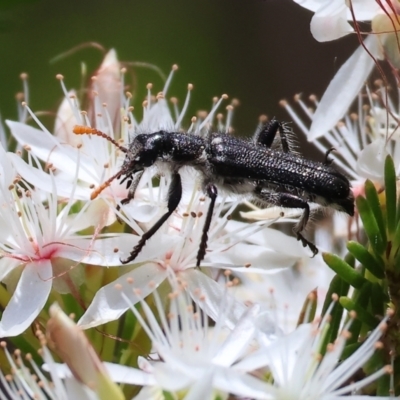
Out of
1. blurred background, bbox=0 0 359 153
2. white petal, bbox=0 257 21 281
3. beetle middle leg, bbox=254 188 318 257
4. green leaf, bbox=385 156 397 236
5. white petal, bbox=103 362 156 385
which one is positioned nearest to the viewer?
white petal, bbox=103 362 156 385

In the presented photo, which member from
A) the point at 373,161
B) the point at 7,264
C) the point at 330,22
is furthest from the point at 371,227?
the point at 7,264

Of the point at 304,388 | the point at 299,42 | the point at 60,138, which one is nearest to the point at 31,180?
the point at 60,138

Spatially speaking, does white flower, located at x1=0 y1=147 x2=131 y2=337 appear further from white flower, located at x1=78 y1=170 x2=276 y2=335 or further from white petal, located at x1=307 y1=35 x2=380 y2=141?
white petal, located at x1=307 y1=35 x2=380 y2=141

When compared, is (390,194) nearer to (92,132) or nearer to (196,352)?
(196,352)

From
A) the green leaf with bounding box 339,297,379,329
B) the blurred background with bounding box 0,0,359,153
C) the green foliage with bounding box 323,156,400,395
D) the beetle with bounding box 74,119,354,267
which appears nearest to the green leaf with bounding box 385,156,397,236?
the green foliage with bounding box 323,156,400,395

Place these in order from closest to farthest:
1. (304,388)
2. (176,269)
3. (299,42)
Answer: (304,388) < (176,269) < (299,42)

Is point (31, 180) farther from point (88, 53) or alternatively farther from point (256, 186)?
point (88, 53)
